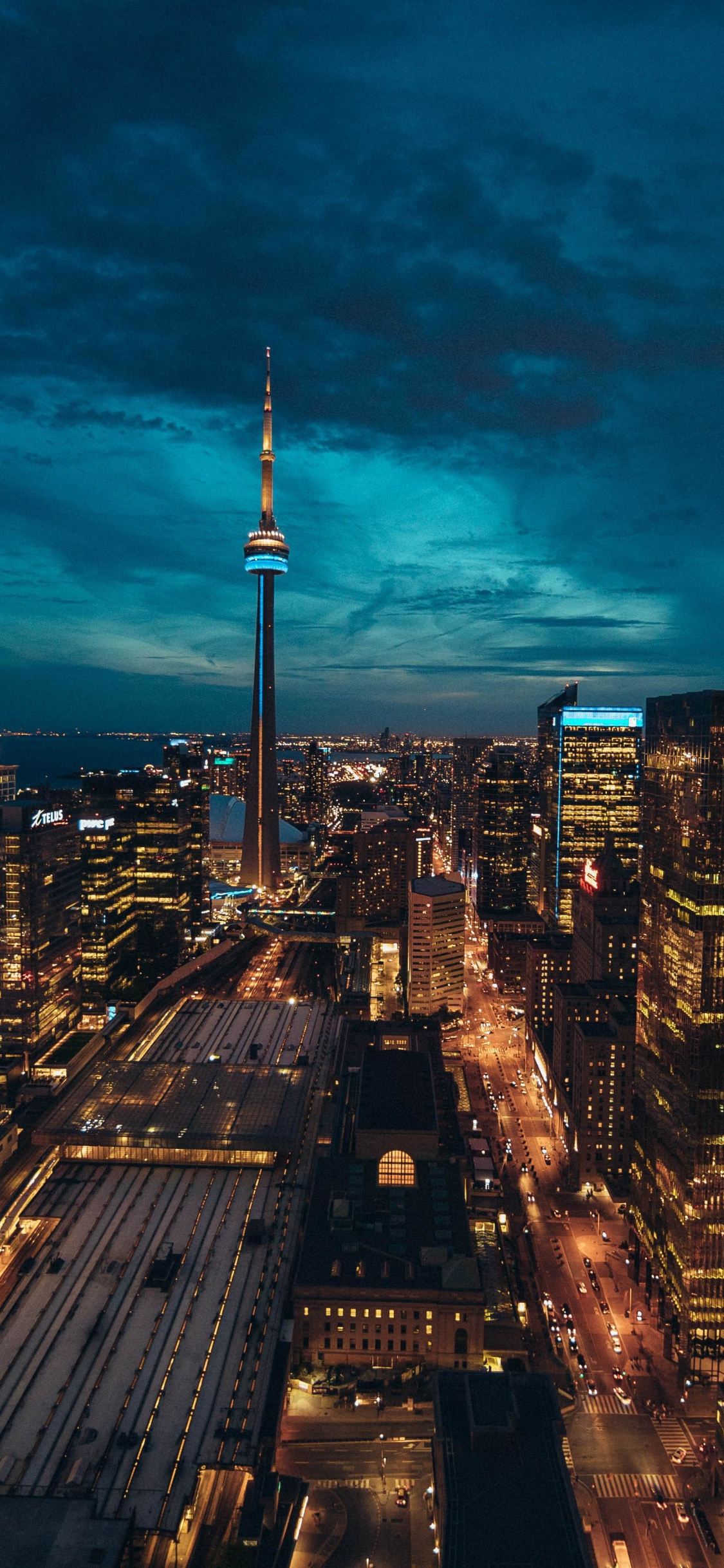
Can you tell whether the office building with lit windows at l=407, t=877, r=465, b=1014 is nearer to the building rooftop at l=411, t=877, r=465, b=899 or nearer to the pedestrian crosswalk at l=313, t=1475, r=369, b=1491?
the building rooftop at l=411, t=877, r=465, b=899

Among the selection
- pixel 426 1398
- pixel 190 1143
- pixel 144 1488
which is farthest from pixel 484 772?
pixel 144 1488

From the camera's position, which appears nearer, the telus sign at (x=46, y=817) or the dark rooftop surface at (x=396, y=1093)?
the dark rooftop surface at (x=396, y=1093)

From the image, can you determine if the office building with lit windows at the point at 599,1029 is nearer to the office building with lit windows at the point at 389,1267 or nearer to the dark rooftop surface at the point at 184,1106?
the office building with lit windows at the point at 389,1267

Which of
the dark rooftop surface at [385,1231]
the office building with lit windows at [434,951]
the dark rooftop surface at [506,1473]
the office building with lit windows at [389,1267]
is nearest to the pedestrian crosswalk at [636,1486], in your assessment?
the dark rooftop surface at [506,1473]

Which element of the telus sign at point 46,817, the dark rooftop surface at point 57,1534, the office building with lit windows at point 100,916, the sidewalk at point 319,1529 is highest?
the telus sign at point 46,817

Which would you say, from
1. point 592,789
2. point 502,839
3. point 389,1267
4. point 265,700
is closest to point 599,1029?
point 389,1267

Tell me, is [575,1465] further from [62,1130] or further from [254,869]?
[254,869]
